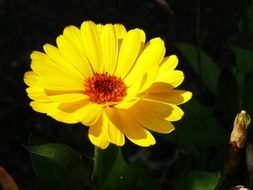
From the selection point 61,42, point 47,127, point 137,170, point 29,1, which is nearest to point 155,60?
point 61,42

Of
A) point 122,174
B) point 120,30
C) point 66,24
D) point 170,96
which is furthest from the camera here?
point 66,24

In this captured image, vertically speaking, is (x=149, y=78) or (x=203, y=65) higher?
(x=149, y=78)

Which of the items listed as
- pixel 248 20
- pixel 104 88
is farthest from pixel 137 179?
pixel 248 20

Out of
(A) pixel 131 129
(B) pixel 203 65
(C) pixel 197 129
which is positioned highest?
(A) pixel 131 129

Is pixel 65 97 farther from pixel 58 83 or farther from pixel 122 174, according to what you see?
pixel 122 174

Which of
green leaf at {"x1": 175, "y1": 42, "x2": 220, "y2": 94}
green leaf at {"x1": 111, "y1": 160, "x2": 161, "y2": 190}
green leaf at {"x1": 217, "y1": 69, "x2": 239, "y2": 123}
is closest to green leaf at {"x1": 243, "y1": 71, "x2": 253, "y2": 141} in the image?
green leaf at {"x1": 217, "y1": 69, "x2": 239, "y2": 123}

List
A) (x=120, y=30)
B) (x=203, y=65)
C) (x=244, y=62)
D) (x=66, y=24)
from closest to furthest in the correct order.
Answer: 1. (x=120, y=30)
2. (x=244, y=62)
3. (x=203, y=65)
4. (x=66, y=24)

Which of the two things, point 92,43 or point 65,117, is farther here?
point 92,43
